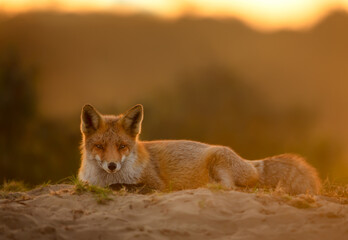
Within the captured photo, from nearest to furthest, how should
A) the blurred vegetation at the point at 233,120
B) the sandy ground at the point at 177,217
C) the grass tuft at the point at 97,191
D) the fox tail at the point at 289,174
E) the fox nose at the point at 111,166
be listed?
the sandy ground at the point at 177,217 → the grass tuft at the point at 97,191 → the fox nose at the point at 111,166 → the fox tail at the point at 289,174 → the blurred vegetation at the point at 233,120

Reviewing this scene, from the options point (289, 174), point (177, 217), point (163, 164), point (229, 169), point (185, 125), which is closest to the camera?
point (177, 217)

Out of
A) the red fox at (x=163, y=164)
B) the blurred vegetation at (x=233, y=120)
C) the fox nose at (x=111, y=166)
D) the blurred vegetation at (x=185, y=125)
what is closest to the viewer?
the fox nose at (x=111, y=166)

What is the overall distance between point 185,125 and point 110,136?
81.6ft

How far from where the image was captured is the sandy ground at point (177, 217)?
16.3 ft

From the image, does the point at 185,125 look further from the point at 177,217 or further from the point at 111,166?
the point at 177,217

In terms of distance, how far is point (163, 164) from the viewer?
8.60 m

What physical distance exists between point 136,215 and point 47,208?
1.22 meters

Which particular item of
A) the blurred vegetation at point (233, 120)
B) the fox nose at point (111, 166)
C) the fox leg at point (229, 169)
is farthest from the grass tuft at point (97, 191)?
the blurred vegetation at point (233, 120)

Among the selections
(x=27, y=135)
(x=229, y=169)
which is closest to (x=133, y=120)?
(x=229, y=169)

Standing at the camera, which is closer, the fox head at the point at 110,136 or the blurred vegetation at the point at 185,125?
the fox head at the point at 110,136

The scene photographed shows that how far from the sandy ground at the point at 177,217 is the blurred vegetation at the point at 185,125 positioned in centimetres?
1387

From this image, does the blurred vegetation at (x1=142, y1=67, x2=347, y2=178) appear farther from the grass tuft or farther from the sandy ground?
the grass tuft

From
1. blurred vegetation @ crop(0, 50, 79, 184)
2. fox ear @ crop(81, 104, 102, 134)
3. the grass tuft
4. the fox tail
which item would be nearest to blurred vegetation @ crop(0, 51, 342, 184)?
blurred vegetation @ crop(0, 50, 79, 184)

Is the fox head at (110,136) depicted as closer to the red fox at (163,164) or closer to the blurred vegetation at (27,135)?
the red fox at (163,164)
